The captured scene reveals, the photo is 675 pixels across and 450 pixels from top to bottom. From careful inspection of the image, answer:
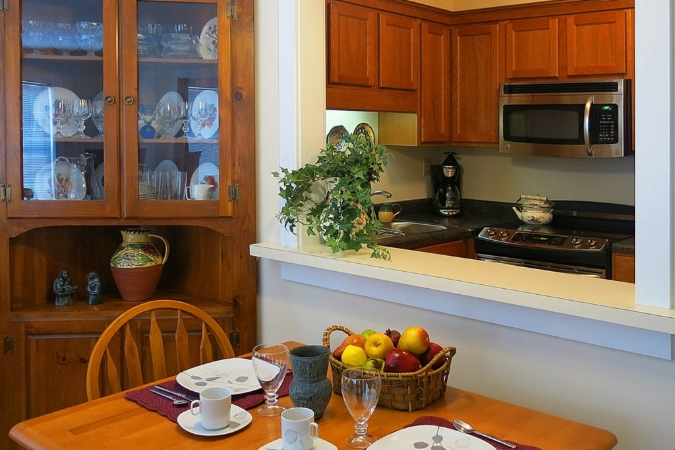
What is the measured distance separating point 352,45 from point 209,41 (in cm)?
106

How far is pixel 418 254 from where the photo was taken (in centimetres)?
249

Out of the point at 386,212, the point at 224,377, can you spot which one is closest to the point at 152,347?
the point at 224,377

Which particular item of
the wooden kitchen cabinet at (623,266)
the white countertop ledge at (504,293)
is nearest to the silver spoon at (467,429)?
the white countertop ledge at (504,293)

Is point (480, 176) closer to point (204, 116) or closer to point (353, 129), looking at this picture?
point (353, 129)

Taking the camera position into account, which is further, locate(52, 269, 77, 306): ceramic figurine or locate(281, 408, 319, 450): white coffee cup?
locate(52, 269, 77, 306): ceramic figurine

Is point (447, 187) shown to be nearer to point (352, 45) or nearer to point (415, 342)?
point (352, 45)

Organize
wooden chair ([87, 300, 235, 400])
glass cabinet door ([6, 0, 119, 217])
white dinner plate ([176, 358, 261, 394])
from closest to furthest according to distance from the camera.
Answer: white dinner plate ([176, 358, 261, 394]) < wooden chair ([87, 300, 235, 400]) < glass cabinet door ([6, 0, 119, 217])

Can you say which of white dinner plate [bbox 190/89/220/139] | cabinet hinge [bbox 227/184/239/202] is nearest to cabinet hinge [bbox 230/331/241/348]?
cabinet hinge [bbox 227/184/239/202]

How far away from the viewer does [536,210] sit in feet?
13.9

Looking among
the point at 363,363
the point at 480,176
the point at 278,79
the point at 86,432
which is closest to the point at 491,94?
the point at 480,176

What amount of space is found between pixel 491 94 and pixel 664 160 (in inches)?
108

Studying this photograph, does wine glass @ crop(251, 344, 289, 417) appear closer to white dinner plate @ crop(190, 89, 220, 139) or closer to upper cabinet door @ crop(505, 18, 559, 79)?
white dinner plate @ crop(190, 89, 220, 139)

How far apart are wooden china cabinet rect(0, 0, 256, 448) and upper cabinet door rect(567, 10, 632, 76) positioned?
2.06m

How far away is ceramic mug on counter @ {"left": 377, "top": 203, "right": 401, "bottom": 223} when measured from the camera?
13.9 feet
